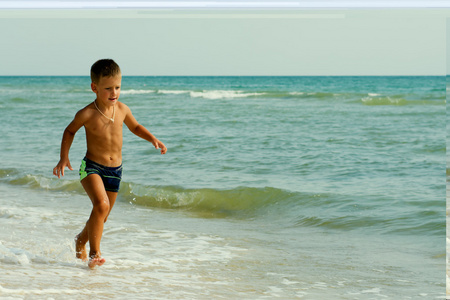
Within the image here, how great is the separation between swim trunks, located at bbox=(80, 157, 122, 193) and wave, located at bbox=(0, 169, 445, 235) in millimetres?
2246

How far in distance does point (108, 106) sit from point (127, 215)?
2.31 metres

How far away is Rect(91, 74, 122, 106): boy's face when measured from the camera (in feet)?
10.0

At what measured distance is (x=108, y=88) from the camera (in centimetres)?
308

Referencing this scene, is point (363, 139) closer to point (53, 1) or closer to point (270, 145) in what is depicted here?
point (270, 145)

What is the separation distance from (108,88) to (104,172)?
0.49 metres

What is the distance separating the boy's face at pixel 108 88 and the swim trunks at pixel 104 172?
37 centimetres

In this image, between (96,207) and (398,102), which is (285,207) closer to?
(96,207)

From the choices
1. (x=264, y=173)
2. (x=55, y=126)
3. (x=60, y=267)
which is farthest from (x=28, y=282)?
(x=55, y=126)

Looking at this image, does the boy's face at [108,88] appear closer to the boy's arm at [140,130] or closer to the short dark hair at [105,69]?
the short dark hair at [105,69]

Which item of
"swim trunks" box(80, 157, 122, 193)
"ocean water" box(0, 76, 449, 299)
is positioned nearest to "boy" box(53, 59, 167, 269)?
"swim trunks" box(80, 157, 122, 193)

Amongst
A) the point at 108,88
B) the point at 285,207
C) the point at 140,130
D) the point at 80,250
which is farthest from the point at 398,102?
the point at 108,88

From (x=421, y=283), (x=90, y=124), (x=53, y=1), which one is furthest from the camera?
(x=421, y=283)

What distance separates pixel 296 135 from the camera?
1058cm

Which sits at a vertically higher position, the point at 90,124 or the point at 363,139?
the point at 90,124
